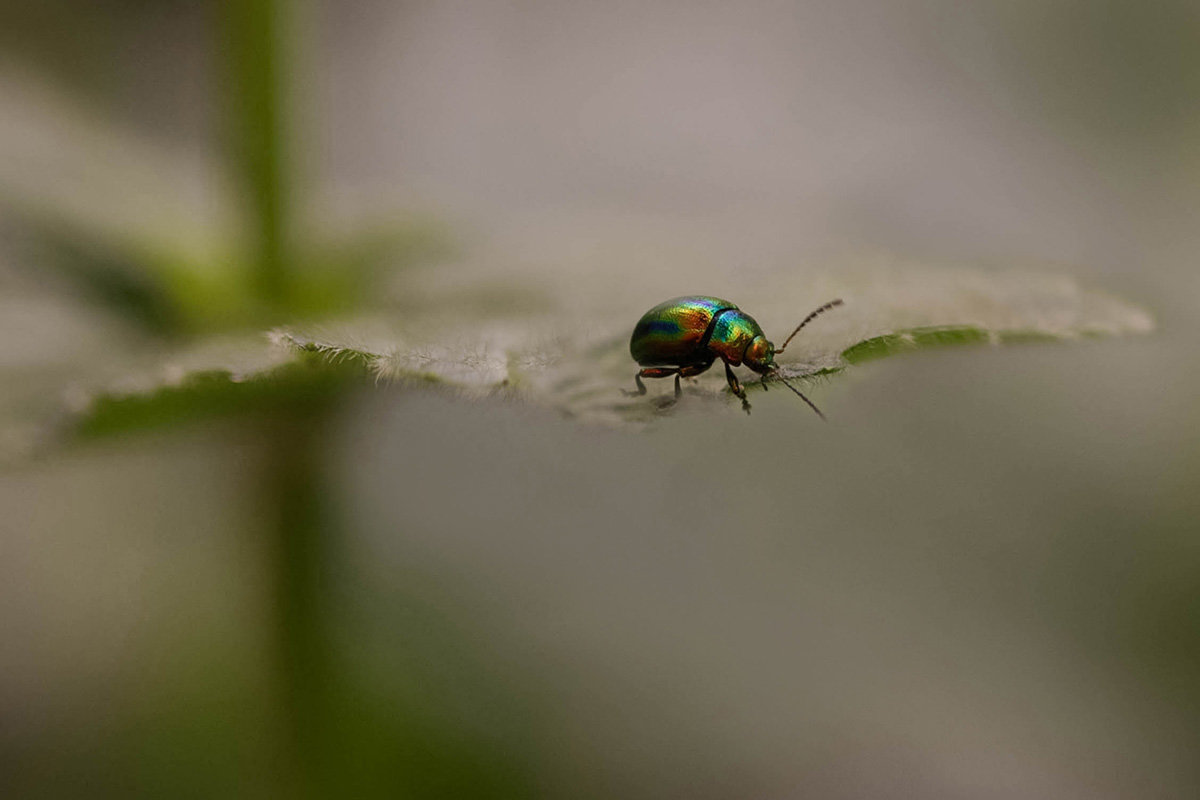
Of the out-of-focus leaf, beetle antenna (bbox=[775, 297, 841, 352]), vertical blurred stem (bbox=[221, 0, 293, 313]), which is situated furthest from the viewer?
vertical blurred stem (bbox=[221, 0, 293, 313])

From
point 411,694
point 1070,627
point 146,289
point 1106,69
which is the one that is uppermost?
point 1106,69

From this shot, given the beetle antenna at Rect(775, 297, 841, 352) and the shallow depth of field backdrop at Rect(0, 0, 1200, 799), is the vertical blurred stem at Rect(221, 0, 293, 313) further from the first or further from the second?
the beetle antenna at Rect(775, 297, 841, 352)

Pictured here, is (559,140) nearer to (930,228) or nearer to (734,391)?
(930,228)

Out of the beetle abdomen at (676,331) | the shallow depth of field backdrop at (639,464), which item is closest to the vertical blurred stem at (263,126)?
the shallow depth of field backdrop at (639,464)

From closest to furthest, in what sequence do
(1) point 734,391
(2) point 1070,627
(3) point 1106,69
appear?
(1) point 734,391, (2) point 1070,627, (3) point 1106,69

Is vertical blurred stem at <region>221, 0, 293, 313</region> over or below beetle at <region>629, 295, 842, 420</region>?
over

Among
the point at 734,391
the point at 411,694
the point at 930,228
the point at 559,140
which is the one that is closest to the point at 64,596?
the point at 411,694

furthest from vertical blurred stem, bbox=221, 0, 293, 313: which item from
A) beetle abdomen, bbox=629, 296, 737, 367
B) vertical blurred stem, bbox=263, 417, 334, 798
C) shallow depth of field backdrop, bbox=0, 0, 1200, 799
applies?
beetle abdomen, bbox=629, 296, 737, 367

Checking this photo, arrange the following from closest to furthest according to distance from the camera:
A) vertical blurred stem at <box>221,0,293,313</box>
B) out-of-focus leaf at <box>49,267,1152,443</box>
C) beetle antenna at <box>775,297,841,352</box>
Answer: out-of-focus leaf at <box>49,267,1152,443</box>, beetle antenna at <box>775,297,841,352</box>, vertical blurred stem at <box>221,0,293,313</box>
